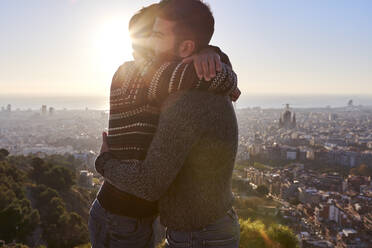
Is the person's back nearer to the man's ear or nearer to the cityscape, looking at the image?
the man's ear

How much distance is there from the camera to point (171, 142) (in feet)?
3.20

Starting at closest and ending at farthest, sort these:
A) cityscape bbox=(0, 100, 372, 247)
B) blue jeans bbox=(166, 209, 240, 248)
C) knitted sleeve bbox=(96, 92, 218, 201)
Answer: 1. knitted sleeve bbox=(96, 92, 218, 201)
2. blue jeans bbox=(166, 209, 240, 248)
3. cityscape bbox=(0, 100, 372, 247)

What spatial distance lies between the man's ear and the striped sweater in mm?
104

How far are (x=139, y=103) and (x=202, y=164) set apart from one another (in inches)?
10.1

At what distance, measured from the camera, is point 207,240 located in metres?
1.08

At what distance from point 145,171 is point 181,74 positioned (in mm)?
291

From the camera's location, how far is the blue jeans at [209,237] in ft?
3.54

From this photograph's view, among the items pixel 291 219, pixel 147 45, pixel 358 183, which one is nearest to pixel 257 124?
pixel 358 183

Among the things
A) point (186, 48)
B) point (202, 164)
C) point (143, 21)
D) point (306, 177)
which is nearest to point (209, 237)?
point (202, 164)

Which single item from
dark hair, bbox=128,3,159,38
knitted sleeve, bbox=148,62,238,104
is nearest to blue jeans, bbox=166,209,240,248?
knitted sleeve, bbox=148,62,238,104

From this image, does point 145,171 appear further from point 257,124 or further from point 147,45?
point 257,124

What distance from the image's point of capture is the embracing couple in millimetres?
990

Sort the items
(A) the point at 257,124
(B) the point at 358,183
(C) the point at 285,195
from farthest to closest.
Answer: (A) the point at 257,124
(B) the point at 358,183
(C) the point at 285,195

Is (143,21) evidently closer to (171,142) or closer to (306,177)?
(171,142)
